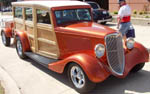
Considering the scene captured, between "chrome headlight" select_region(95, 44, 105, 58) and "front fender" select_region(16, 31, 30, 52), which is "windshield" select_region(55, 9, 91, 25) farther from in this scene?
"front fender" select_region(16, 31, 30, 52)

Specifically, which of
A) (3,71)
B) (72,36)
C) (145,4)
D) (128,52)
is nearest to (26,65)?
(3,71)

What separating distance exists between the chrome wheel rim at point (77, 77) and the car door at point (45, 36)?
893 mm

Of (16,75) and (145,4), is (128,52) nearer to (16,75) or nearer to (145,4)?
(16,75)

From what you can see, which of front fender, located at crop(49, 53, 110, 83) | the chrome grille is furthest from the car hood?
front fender, located at crop(49, 53, 110, 83)

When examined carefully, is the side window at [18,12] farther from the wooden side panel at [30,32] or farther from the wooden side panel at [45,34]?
the wooden side panel at [45,34]

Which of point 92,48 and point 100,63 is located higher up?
point 92,48

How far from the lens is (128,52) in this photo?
4.79 meters

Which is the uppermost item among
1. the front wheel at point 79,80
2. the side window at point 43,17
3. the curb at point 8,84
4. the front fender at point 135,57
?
the side window at point 43,17

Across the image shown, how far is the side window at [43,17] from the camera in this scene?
519 centimetres

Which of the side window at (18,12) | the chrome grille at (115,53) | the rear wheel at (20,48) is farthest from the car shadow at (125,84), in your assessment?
the side window at (18,12)

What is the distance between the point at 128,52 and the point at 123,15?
2.17 m

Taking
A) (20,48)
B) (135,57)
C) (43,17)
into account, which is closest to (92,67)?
(135,57)

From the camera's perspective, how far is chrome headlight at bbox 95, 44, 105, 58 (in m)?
4.07

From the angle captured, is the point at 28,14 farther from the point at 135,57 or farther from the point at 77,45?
the point at 135,57
